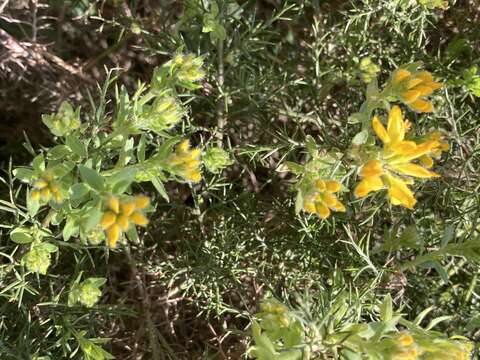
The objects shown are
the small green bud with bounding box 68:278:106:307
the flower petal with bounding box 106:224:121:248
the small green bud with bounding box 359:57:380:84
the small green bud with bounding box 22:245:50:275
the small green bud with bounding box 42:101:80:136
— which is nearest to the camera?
the flower petal with bounding box 106:224:121:248

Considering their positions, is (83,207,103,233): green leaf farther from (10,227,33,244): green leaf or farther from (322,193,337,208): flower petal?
(322,193,337,208): flower petal

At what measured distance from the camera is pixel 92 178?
1.74 m

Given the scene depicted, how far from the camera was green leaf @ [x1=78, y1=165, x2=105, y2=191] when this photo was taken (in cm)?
173

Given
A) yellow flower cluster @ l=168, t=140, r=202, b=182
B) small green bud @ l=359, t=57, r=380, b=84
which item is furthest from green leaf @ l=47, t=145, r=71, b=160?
small green bud @ l=359, t=57, r=380, b=84

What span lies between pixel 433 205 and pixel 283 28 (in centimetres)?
126

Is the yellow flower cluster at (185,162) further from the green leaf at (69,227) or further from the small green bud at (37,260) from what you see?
the small green bud at (37,260)

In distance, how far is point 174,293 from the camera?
2.70 meters

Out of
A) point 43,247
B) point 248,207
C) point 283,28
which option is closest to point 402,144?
point 248,207

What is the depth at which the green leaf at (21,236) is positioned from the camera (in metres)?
2.05

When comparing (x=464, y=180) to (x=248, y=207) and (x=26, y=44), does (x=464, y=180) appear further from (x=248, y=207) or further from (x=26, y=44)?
(x=26, y=44)

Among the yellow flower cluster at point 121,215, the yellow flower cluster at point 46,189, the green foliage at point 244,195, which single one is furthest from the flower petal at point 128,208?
the yellow flower cluster at point 46,189

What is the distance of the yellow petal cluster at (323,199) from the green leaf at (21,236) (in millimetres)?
958

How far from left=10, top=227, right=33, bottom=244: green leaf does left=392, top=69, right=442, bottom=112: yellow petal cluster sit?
1329 millimetres

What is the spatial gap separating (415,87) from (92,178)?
41.1 inches
